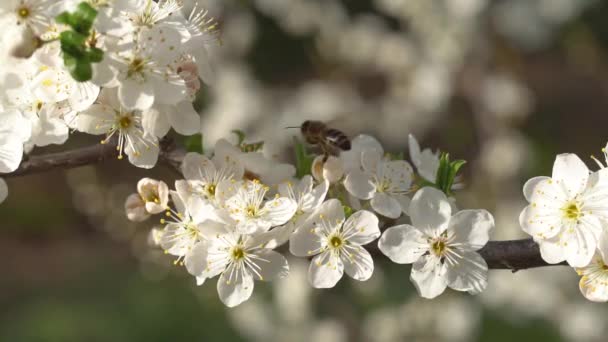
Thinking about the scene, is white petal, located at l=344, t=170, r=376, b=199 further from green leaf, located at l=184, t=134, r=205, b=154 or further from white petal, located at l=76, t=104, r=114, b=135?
white petal, located at l=76, t=104, r=114, b=135

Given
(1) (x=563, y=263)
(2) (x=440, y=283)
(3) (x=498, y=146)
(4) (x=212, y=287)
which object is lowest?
(4) (x=212, y=287)

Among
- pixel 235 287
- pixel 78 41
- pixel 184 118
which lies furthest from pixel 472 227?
pixel 78 41

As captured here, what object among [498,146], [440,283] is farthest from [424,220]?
[498,146]

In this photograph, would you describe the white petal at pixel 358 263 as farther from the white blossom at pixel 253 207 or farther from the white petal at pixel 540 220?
the white petal at pixel 540 220

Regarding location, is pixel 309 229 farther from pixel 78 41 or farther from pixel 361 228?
pixel 78 41

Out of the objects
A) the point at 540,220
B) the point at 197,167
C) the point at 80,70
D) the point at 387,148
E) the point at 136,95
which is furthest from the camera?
the point at 387,148

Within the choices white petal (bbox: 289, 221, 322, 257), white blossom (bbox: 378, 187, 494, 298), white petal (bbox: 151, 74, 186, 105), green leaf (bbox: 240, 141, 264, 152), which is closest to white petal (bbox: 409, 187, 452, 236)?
white blossom (bbox: 378, 187, 494, 298)

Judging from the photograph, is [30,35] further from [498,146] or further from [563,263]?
[498,146]
